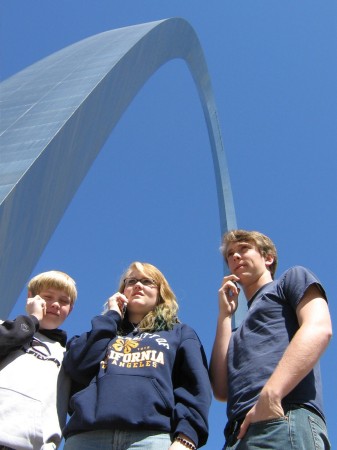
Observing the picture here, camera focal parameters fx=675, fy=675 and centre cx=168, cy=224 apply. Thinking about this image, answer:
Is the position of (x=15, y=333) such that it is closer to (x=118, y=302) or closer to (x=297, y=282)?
(x=118, y=302)

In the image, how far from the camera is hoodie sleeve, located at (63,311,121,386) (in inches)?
118

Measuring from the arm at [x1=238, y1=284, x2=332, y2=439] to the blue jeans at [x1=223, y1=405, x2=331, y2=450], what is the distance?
0.03 m

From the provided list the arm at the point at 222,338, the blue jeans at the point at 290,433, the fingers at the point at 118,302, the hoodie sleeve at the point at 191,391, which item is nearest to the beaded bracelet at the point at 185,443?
the hoodie sleeve at the point at 191,391

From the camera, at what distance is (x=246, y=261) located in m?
3.46

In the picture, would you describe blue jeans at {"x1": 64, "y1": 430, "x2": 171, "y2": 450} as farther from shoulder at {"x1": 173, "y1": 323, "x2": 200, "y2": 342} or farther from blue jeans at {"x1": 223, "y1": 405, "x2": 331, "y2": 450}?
shoulder at {"x1": 173, "y1": 323, "x2": 200, "y2": 342}

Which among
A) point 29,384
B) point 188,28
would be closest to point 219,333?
point 29,384

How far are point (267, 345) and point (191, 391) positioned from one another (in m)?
0.38

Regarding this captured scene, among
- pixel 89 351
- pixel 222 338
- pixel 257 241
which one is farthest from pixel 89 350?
pixel 257 241

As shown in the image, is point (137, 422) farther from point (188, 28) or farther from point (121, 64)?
point (188, 28)

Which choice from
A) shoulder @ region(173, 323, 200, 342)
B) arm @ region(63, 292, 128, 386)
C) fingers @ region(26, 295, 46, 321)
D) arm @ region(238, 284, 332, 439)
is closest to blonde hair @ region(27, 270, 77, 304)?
fingers @ region(26, 295, 46, 321)

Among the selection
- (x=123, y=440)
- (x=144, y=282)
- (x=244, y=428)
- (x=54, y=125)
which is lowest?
(x=123, y=440)

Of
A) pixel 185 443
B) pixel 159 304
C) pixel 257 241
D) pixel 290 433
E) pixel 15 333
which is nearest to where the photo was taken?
pixel 290 433

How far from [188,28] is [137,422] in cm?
1282

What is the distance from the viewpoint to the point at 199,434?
2.78 m
